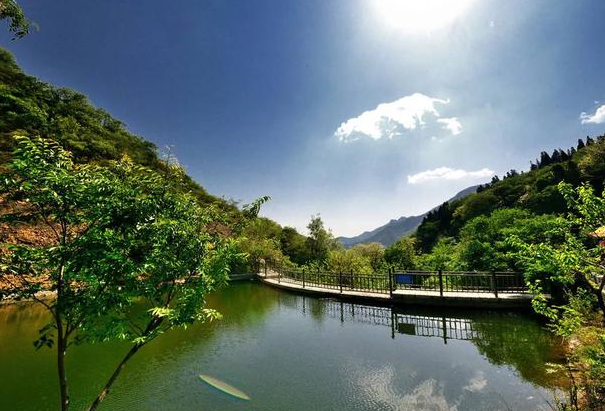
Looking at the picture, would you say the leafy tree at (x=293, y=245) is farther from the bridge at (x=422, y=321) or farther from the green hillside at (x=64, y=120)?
the bridge at (x=422, y=321)

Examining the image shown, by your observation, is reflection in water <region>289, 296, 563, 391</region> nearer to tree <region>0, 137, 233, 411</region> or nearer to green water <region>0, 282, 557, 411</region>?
green water <region>0, 282, 557, 411</region>

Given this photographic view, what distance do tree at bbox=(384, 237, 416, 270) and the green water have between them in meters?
10.7

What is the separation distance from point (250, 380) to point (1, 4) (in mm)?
9355

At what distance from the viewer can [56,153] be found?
3.13 meters

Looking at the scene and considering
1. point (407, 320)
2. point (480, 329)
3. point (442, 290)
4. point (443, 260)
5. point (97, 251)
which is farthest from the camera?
point (443, 260)

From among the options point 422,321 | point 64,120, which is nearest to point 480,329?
point 422,321

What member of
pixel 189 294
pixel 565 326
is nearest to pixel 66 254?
pixel 189 294

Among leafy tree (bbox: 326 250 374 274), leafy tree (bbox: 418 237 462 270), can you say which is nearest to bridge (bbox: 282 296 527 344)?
leafy tree (bbox: 418 237 462 270)

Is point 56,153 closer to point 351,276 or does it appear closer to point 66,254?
point 66,254

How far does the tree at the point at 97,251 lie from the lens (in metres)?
2.82

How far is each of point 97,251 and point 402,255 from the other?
901 inches

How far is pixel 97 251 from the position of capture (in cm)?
288

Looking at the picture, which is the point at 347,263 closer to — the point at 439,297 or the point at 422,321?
the point at 439,297

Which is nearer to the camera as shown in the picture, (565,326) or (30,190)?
(30,190)
